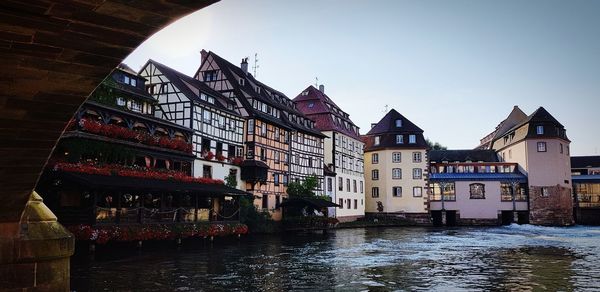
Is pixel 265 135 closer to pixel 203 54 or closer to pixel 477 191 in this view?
pixel 203 54

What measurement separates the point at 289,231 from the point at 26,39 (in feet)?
131

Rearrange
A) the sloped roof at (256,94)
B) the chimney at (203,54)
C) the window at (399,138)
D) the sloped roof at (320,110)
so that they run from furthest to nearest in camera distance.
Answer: the window at (399,138) → the sloped roof at (320,110) → the chimney at (203,54) → the sloped roof at (256,94)

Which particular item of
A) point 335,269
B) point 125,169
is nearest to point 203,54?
point 125,169

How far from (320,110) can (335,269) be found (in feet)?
141

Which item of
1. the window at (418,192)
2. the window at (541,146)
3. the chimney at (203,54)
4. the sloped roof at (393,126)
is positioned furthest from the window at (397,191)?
the chimney at (203,54)

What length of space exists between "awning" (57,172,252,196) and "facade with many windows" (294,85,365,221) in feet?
79.1

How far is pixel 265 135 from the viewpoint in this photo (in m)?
44.7

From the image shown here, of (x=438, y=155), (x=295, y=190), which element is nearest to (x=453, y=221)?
(x=438, y=155)

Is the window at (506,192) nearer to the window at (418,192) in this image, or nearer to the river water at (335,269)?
the window at (418,192)

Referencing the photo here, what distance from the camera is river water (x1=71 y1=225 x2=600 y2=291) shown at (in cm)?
1476

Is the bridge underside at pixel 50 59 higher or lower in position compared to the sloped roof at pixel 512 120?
lower

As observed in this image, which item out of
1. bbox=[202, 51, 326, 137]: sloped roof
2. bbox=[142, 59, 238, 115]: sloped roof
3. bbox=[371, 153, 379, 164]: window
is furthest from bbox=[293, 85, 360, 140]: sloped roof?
bbox=[142, 59, 238, 115]: sloped roof

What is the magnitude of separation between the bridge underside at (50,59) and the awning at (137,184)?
53.1 ft

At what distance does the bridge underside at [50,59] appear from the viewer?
4117 millimetres
